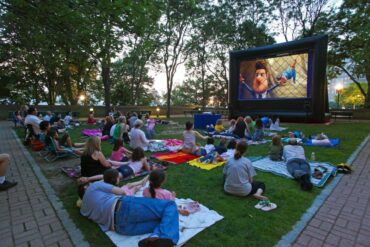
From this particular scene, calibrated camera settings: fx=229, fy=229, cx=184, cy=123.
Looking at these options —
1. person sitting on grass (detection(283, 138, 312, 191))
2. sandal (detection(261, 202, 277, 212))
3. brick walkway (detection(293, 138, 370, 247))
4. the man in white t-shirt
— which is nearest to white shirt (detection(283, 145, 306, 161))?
person sitting on grass (detection(283, 138, 312, 191))

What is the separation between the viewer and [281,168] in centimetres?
561

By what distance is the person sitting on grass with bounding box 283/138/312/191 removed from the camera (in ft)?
14.6

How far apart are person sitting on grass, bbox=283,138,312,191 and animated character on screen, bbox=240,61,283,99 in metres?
12.5

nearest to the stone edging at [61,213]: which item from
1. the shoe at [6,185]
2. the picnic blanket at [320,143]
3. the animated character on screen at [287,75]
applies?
the shoe at [6,185]

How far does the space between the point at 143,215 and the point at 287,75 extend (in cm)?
1631

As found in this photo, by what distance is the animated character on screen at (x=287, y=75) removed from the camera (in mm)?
16000

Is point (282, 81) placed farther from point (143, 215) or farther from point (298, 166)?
point (143, 215)

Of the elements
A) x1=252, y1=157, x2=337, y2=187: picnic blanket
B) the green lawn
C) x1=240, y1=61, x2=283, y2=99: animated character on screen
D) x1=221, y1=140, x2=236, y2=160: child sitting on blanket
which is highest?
x1=240, y1=61, x2=283, y2=99: animated character on screen

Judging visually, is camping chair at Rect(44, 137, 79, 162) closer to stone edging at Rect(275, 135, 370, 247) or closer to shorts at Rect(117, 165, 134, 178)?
shorts at Rect(117, 165, 134, 178)

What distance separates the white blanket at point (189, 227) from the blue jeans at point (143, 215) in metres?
0.07

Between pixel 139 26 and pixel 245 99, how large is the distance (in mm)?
14235

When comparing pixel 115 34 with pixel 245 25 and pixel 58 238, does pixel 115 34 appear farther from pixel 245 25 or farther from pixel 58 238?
pixel 245 25

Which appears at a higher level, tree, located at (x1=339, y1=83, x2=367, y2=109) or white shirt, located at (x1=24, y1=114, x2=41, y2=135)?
tree, located at (x1=339, y1=83, x2=367, y2=109)

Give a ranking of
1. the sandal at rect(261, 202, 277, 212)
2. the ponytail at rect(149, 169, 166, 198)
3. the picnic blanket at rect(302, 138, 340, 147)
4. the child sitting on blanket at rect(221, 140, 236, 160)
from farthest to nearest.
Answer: the picnic blanket at rect(302, 138, 340, 147), the child sitting on blanket at rect(221, 140, 236, 160), the sandal at rect(261, 202, 277, 212), the ponytail at rect(149, 169, 166, 198)
